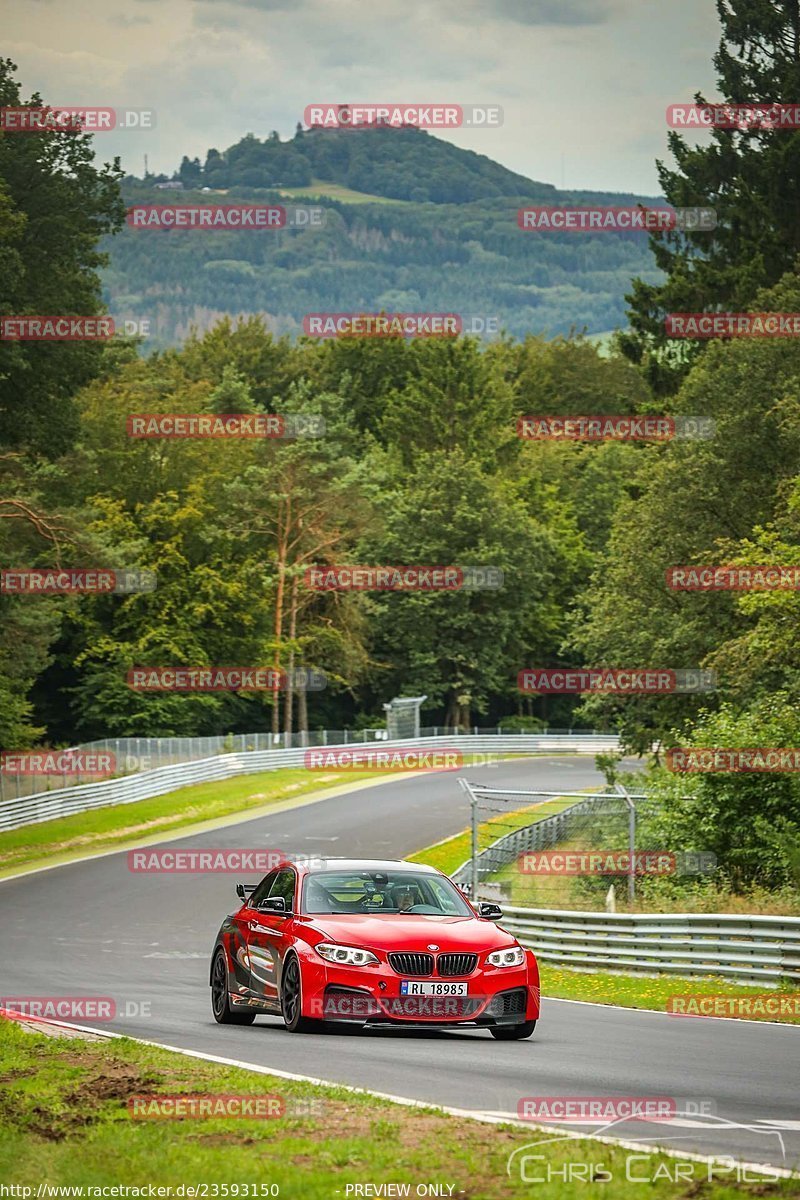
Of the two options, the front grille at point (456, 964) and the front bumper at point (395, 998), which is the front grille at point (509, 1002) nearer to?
the front bumper at point (395, 998)

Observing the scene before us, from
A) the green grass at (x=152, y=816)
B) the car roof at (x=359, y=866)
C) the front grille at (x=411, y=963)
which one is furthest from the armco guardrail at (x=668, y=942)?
the green grass at (x=152, y=816)

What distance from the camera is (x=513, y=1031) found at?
572 inches

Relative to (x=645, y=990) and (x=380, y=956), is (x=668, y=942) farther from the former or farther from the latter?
(x=380, y=956)

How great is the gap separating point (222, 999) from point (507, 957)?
320cm

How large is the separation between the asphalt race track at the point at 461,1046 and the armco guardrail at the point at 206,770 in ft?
52.8

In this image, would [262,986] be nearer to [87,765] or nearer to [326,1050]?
[326,1050]

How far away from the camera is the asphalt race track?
1018 centimetres

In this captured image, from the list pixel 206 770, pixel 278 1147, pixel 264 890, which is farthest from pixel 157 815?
pixel 278 1147

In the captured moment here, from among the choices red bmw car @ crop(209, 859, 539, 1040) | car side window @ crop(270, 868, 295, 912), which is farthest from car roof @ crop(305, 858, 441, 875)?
car side window @ crop(270, 868, 295, 912)

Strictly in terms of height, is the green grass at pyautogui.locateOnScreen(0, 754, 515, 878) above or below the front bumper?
below

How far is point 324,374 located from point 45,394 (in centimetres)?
6980

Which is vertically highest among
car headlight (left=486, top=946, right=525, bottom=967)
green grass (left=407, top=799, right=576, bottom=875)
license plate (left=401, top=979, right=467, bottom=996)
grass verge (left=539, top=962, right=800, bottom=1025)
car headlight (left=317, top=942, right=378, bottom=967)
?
car headlight (left=317, top=942, right=378, bottom=967)

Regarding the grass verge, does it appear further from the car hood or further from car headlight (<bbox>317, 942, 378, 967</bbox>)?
car headlight (<bbox>317, 942, 378, 967</bbox>)

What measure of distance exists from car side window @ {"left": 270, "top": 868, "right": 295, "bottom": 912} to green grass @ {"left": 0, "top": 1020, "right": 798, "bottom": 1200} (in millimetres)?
4078
